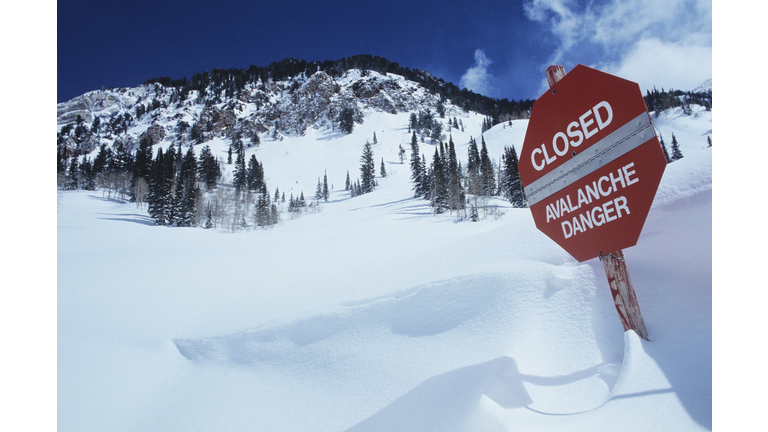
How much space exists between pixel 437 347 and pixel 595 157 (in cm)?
190

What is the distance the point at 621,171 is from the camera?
Result: 164 centimetres

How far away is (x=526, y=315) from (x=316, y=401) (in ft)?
6.34

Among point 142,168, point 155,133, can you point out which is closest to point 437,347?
point 142,168

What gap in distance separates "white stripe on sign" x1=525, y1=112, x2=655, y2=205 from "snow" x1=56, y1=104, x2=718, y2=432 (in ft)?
3.15

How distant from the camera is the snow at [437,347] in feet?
5.67

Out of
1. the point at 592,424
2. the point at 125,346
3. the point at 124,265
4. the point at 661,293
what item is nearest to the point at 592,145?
the point at 661,293

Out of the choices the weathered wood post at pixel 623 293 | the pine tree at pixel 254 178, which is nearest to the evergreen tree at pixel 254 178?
the pine tree at pixel 254 178

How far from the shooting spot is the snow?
1.73 metres

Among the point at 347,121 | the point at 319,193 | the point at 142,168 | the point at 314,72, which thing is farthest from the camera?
the point at 314,72

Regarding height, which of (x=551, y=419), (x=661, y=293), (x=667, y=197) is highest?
(x=667, y=197)

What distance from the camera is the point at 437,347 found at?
101 inches

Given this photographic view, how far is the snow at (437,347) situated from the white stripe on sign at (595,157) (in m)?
0.96

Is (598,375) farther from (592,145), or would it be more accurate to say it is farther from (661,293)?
(592,145)

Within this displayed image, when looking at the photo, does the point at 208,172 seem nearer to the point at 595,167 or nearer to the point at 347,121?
the point at 347,121
